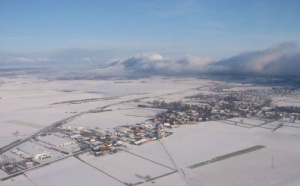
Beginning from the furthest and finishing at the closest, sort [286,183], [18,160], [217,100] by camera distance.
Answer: [217,100]
[18,160]
[286,183]

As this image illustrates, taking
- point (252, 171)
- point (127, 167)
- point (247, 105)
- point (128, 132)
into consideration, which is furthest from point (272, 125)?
point (127, 167)

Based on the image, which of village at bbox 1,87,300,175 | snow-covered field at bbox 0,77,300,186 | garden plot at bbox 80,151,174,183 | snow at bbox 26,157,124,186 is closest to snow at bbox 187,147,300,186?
snow-covered field at bbox 0,77,300,186

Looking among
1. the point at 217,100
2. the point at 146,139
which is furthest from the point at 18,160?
the point at 217,100

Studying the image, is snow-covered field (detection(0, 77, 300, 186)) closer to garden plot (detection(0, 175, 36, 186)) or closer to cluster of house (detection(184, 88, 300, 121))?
garden plot (detection(0, 175, 36, 186))

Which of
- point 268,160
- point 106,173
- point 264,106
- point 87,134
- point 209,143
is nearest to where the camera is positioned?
point 106,173

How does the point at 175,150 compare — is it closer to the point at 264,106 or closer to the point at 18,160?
the point at 18,160

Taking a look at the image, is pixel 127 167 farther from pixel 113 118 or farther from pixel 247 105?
pixel 247 105

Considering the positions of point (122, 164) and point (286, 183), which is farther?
point (122, 164)

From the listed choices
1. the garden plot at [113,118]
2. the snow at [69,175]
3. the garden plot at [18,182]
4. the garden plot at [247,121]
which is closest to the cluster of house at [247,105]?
the garden plot at [247,121]

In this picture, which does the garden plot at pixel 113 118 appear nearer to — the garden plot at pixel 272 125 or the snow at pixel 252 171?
the garden plot at pixel 272 125
